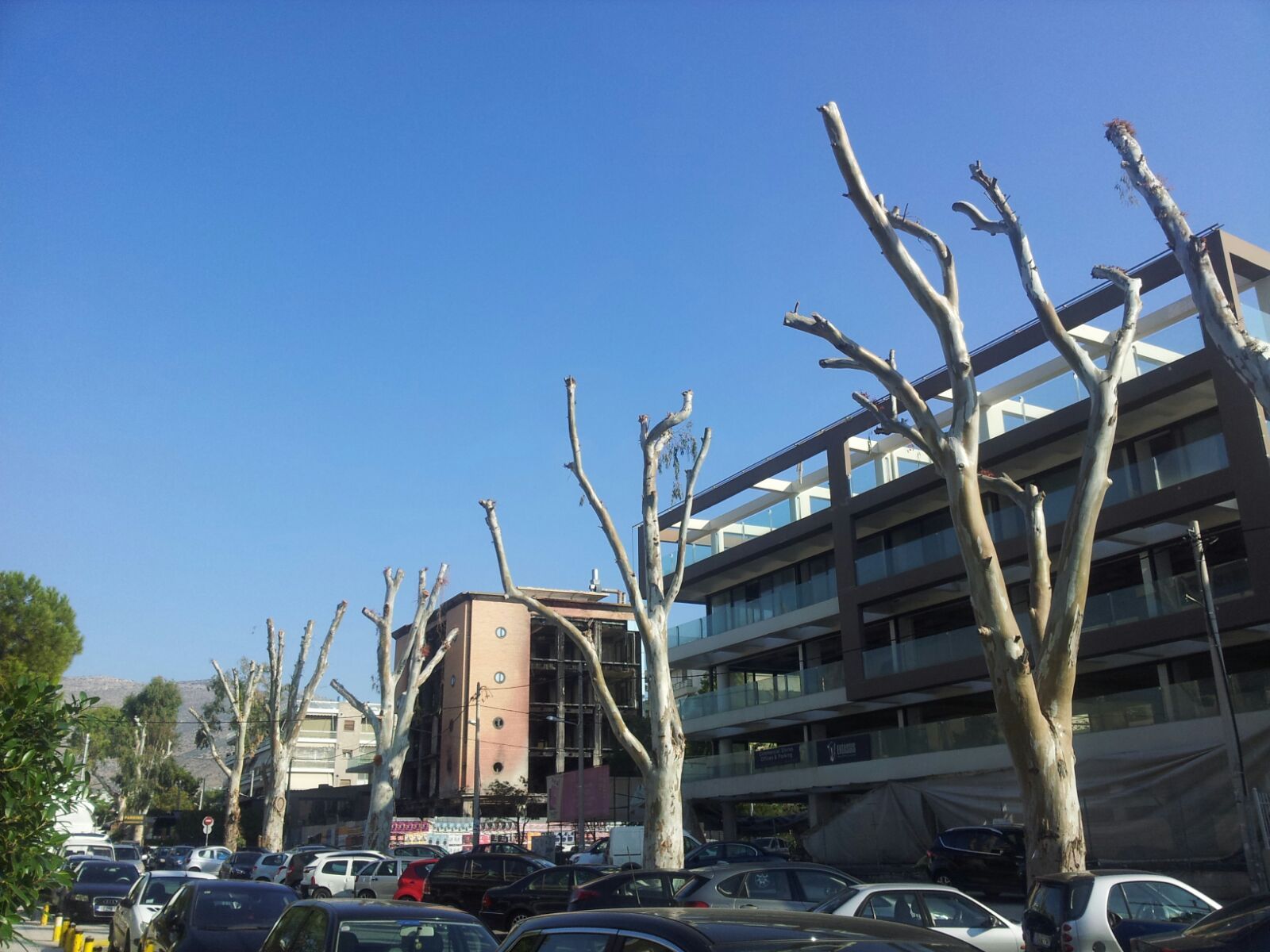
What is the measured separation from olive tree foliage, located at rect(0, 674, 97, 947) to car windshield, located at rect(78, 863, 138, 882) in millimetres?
16994

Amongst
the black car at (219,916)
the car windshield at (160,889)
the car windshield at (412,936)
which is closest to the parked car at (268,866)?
the car windshield at (160,889)

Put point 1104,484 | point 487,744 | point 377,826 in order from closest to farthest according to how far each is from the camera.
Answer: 1. point 1104,484
2. point 377,826
3. point 487,744

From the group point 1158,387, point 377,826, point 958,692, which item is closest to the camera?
point 1158,387

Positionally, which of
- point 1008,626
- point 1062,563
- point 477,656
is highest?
point 477,656

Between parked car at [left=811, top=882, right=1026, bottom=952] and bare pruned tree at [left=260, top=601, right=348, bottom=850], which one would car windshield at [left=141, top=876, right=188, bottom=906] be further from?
bare pruned tree at [left=260, top=601, right=348, bottom=850]

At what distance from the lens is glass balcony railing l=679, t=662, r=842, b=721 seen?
126 feet

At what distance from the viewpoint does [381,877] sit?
2792cm

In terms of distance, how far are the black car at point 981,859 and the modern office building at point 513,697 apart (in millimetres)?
39092

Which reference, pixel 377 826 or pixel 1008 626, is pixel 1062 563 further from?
pixel 377 826

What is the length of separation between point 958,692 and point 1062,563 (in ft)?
72.0

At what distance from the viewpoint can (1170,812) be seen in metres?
22.0

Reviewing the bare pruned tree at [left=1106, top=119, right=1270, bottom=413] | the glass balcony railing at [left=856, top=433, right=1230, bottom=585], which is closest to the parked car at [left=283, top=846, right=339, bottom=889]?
the glass balcony railing at [left=856, top=433, right=1230, bottom=585]

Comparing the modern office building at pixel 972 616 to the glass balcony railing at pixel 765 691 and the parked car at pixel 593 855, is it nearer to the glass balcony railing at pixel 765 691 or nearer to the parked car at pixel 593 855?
the glass balcony railing at pixel 765 691

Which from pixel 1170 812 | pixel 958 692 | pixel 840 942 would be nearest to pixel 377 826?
pixel 958 692
